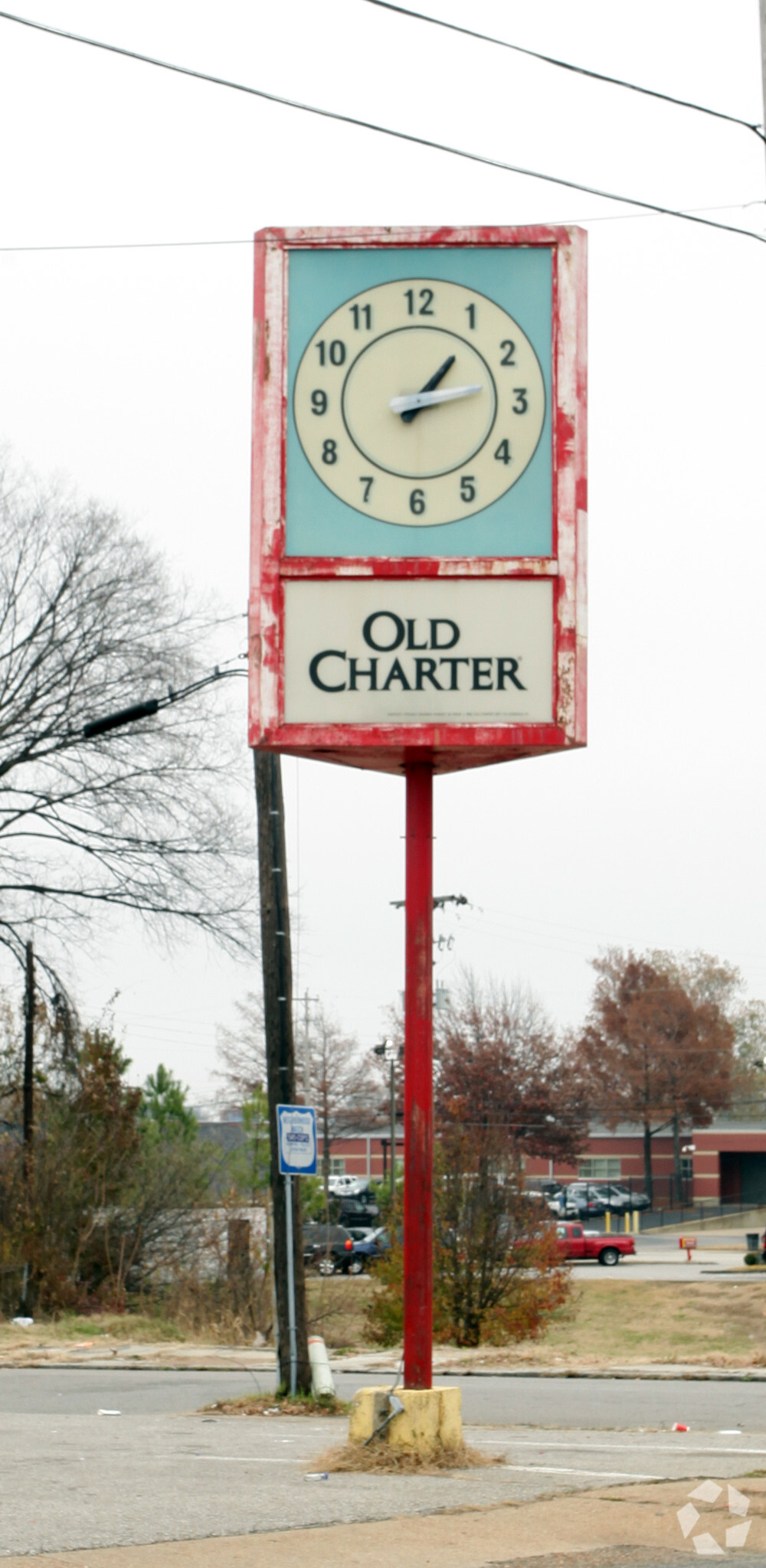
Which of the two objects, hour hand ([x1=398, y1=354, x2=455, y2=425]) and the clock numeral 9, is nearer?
hour hand ([x1=398, y1=354, x2=455, y2=425])

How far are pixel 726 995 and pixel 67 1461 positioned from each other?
317 feet

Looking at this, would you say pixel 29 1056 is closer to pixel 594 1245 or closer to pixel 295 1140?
pixel 295 1140

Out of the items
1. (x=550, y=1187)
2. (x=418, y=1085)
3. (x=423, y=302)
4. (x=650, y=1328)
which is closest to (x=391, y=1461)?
(x=418, y=1085)

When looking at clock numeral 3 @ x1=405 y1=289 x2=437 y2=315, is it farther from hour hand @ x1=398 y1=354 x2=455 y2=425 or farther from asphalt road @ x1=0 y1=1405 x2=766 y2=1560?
asphalt road @ x1=0 y1=1405 x2=766 y2=1560

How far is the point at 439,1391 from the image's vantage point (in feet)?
26.5

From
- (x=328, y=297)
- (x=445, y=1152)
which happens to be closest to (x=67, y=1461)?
(x=328, y=297)

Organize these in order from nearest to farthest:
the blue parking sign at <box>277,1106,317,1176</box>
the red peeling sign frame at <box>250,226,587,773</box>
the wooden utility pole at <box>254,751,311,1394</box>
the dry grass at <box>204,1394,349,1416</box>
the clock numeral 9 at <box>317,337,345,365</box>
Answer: the red peeling sign frame at <box>250,226,587,773</box>, the clock numeral 9 at <box>317,337,345,365</box>, the dry grass at <box>204,1394,349,1416</box>, the blue parking sign at <box>277,1106,317,1176</box>, the wooden utility pole at <box>254,751,311,1394</box>

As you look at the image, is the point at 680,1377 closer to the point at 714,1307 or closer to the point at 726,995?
the point at 714,1307

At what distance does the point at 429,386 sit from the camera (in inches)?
320

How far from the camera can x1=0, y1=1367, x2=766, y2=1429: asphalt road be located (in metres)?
13.2

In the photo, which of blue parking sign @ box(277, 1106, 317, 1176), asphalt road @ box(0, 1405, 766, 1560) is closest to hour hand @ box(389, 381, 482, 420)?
asphalt road @ box(0, 1405, 766, 1560)

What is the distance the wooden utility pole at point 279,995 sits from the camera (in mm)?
15031

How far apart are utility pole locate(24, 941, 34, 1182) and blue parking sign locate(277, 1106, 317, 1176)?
16088 millimetres

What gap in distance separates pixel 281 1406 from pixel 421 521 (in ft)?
28.4
